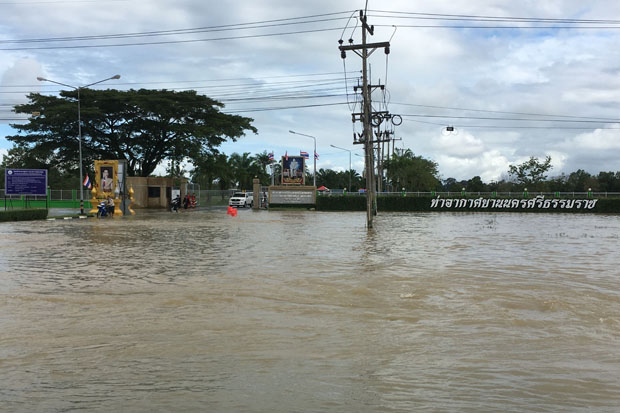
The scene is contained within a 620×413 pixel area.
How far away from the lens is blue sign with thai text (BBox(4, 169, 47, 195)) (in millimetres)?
38812

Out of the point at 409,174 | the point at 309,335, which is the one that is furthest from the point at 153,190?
the point at 309,335

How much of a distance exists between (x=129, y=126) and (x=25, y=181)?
62.4 feet

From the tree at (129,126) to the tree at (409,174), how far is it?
1276 inches

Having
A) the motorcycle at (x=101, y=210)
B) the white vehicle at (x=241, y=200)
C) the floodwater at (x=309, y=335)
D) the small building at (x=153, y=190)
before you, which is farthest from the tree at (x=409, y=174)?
the floodwater at (x=309, y=335)

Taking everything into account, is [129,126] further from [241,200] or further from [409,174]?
[409,174]

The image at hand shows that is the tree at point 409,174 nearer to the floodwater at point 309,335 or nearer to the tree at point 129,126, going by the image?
the tree at point 129,126

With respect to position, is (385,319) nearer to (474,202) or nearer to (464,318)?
(464,318)

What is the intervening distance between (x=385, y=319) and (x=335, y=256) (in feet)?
25.4

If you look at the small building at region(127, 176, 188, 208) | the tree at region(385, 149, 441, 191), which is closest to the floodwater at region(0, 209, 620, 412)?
the small building at region(127, 176, 188, 208)

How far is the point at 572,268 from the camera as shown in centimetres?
1310

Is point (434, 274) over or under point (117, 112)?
under

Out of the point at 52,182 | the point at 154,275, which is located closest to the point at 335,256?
the point at 154,275

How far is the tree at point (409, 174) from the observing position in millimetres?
85188

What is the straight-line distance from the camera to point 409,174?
85750mm
